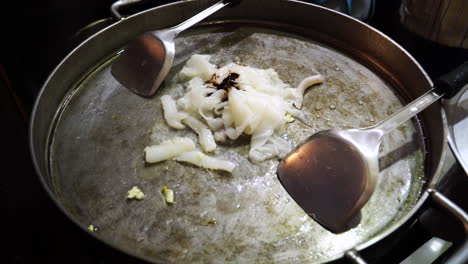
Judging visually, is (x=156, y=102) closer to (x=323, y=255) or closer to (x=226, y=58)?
(x=226, y=58)

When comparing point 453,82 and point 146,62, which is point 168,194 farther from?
point 453,82

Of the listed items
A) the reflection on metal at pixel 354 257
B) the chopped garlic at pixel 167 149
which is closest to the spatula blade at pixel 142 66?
the chopped garlic at pixel 167 149

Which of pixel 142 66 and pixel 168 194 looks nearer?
pixel 168 194

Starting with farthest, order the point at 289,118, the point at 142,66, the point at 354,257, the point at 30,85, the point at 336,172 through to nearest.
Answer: the point at 30,85 < the point at 142,66 < the point at 289,118 < the point at 336,172 < the point at 354,257

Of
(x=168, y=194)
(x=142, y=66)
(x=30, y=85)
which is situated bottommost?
(x=30, y=85)

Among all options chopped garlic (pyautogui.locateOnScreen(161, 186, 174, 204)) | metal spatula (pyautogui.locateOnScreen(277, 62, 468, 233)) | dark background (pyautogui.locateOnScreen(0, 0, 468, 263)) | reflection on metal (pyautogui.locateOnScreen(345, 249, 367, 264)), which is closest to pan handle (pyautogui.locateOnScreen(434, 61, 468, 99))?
metal spatula (pyautogui.locateOnScreen(277, 62, 468, 233))

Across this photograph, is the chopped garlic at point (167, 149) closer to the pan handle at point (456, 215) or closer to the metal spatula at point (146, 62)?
the metal spatula at point (146, 62)

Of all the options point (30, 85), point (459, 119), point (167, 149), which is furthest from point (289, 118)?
point (30, 85)
